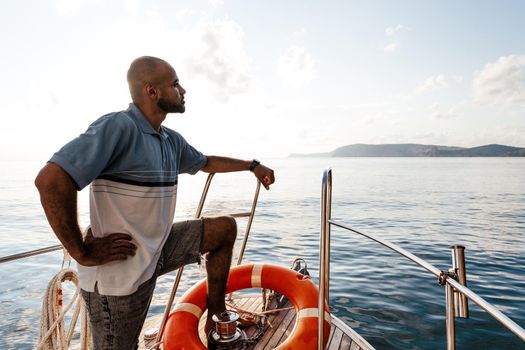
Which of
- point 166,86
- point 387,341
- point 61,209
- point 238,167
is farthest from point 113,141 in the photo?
point 387,341

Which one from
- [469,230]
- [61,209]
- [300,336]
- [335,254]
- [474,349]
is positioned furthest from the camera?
[469,230]

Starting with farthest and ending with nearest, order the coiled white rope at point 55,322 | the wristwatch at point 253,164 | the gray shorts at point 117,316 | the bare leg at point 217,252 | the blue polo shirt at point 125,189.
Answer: the wristwatch at point 253,164
the bare leg at point 217,252
the coiled white rope at point 55,322
the gray shorts at point 117,316
the blue polo shirt at point 125,189

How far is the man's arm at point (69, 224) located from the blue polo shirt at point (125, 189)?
0.04m

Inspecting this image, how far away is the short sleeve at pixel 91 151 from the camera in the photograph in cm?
117

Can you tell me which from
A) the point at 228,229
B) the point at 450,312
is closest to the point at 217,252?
the point at 228,229

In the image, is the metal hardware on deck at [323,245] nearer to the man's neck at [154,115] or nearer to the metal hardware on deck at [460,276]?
the metal hardware on deck at [460,276]

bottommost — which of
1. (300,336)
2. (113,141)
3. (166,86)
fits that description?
(300,336)

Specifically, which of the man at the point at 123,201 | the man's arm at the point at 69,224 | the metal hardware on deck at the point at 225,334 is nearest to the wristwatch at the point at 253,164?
the man at the point at 123,201

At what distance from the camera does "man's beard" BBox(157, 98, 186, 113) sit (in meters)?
1.61

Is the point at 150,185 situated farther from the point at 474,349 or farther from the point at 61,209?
the point at 474,349

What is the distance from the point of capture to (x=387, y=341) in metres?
4.02

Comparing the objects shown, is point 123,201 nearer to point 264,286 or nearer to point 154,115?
point 154,115

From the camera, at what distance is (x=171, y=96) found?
1625mm

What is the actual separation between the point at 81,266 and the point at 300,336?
3.86 feet
